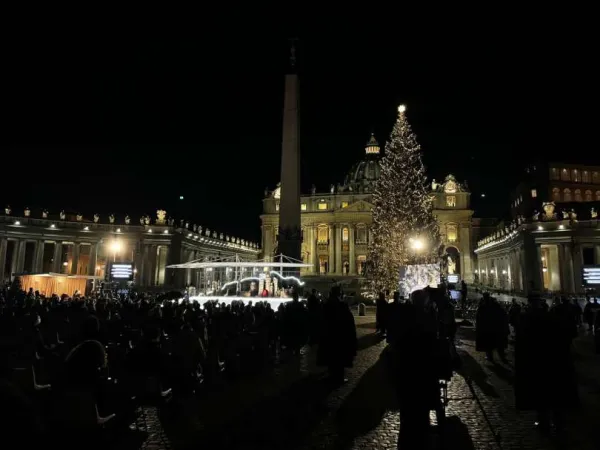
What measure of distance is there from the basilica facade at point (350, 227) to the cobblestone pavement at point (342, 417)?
68362 millimetres

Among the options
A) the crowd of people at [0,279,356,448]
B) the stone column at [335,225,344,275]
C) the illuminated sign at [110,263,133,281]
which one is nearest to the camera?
the crowd of people at [0,279,356,448]

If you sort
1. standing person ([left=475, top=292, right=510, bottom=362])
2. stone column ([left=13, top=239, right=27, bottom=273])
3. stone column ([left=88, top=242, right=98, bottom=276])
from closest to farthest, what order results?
standing person ([left=475, top=292, right=510, bottom=362])
stone column ([left=13, top=239, right=27, bottom=273])
stone column ([left=88, top=242, right=98, bottom=276])

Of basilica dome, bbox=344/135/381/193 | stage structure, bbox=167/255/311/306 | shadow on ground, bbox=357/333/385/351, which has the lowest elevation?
shadow on ground, bbox=357/333/385/351

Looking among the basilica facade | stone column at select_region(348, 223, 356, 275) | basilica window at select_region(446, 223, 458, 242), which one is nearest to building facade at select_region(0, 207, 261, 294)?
the basilica facade

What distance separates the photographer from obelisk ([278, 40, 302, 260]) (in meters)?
23.4

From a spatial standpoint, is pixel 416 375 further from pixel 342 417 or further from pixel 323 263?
pixel 323 263

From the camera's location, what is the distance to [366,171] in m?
98.8

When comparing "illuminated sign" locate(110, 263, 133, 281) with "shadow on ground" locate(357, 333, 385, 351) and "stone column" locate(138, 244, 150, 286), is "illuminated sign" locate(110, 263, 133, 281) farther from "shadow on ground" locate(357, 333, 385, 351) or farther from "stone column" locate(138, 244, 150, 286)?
"stone column" locate(138, 244, 150, 286)

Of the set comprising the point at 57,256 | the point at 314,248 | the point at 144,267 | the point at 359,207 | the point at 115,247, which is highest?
the point at 359,207

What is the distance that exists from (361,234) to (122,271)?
55274 mm

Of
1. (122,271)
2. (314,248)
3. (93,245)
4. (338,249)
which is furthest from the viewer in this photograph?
(314,248)

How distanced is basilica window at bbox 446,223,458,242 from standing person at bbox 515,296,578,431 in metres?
79.6

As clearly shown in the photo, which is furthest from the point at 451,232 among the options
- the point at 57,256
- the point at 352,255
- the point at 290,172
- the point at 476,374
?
Result: the point at 476,374

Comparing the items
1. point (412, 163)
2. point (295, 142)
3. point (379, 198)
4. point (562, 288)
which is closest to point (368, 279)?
point (379, 198)
